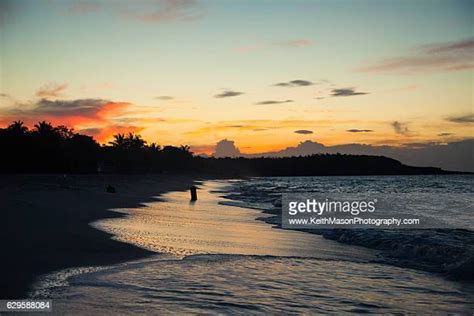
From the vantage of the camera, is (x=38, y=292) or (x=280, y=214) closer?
(x=38, y=292)

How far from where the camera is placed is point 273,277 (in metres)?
9.45

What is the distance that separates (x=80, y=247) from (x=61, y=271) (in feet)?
9.64

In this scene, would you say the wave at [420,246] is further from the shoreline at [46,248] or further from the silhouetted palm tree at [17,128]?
the silhouetted palm tree at [17,128]

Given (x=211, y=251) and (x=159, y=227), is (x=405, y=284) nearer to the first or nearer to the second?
(x=211, y=251)

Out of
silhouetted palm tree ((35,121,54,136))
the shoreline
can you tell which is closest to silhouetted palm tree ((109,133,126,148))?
silhouetted palm tree ((35,121,54,136))

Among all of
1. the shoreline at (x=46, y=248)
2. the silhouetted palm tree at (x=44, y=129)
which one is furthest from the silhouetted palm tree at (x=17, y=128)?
the shoreline at (x=46, y=248)

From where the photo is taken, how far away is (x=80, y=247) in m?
12.0

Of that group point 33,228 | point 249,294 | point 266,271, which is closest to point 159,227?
point 33,228

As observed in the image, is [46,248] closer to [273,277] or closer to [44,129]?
[273,277]

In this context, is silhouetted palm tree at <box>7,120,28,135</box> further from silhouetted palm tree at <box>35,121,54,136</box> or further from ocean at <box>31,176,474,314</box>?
ocean at <box>31,176,474,314</box>

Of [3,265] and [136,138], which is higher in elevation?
[136,138]

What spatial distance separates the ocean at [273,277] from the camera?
7.38 m

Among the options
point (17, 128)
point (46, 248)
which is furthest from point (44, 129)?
point (46, 248)

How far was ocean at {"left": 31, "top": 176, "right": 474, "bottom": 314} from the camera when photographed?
290 inches
